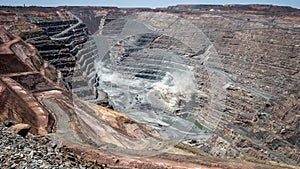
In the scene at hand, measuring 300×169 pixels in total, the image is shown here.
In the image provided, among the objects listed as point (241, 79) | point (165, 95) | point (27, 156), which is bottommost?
point (165, 95)

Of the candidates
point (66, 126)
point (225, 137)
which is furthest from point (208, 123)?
point (66, 126)

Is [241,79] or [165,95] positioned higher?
[241,79]

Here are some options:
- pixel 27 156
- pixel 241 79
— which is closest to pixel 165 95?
pixel 241 79

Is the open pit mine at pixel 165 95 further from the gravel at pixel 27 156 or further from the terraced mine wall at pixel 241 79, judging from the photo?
the gravel at pixel 27 156

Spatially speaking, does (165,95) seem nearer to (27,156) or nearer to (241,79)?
(241,79)

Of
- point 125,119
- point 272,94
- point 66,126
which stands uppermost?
point 66,126

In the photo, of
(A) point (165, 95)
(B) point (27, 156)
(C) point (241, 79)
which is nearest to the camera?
(B) point (27, 156)

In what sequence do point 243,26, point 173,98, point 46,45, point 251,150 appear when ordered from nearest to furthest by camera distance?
1. point 251,150
2. point 173,98
3. point 46,45
4. point 243,26

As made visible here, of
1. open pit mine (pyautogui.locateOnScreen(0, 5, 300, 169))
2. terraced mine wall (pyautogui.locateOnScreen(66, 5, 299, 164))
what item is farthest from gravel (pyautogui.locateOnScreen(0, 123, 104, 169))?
terraced mine wall (pyautogui.locateOnScreen(66, 5, 299, 164))

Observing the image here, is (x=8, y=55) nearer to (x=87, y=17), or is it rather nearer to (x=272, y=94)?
(x=272, y=94)
